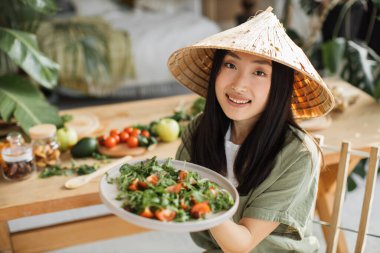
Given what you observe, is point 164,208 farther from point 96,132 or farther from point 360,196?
point 360,196

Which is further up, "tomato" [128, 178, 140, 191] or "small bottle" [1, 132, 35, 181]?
"tomato" [128, 178, 140, 191]

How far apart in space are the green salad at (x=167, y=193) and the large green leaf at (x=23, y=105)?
31.4 inches

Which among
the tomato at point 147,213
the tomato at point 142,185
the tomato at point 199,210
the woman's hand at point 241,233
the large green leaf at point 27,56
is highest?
the large green leaf at point 27,56

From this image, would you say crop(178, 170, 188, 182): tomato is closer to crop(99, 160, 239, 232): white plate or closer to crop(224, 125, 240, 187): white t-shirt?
crop(99, 160, 239, 232): white plate

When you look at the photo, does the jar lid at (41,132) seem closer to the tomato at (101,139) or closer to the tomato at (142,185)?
the tomato at (101,139)

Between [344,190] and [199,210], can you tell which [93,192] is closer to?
[199,210]

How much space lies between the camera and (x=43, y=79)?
196cm

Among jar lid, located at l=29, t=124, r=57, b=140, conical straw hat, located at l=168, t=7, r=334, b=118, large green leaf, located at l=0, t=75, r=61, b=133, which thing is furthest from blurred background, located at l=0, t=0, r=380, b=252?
conical straw hat, located at l=168, t=7, r=334, b=118

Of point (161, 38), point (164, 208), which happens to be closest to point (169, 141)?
point (164, 208)

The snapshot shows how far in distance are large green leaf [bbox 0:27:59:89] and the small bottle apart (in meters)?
0.51

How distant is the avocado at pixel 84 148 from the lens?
1.65 meters

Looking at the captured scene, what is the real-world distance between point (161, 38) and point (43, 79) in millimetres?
2018

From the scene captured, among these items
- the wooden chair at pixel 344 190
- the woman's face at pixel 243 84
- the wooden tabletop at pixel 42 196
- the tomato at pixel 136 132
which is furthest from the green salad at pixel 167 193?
the tomato at pixel 136 132

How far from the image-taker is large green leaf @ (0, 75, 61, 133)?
180 cm
